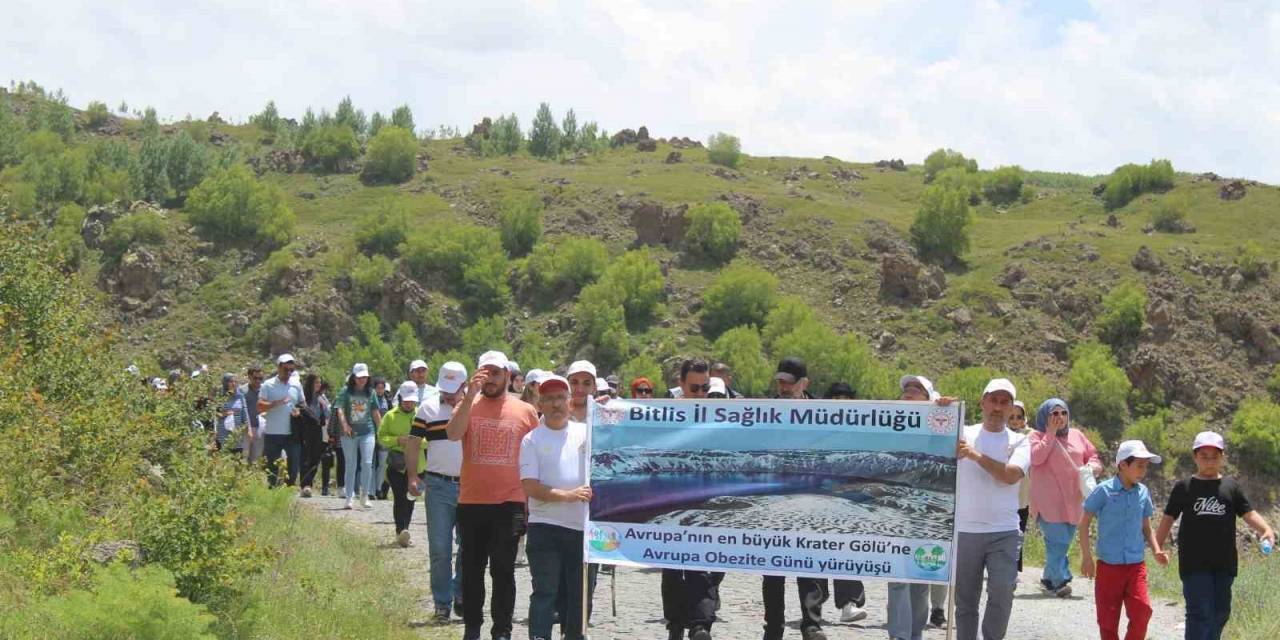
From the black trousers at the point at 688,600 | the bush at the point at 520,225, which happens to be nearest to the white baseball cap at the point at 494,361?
the black trousers at the point at 688,600

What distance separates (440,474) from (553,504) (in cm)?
198

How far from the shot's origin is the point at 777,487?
920cm

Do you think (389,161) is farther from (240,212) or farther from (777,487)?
(777,487)

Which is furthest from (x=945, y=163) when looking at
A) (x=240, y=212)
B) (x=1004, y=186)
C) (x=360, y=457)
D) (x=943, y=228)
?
(x=360, y=457)

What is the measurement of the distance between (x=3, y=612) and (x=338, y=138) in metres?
112

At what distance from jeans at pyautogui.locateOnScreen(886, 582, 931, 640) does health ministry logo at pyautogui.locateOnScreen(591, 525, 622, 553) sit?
187 centimetres

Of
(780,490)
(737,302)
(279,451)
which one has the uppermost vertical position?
(737,302)

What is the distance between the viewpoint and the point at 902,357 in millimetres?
80250

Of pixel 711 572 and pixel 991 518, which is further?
pixel 711 572

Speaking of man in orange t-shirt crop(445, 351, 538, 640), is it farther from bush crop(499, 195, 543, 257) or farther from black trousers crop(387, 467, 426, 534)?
bush crop(499, 195, 543, 257)

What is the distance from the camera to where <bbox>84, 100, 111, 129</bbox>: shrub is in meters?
142

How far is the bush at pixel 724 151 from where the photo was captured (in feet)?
431

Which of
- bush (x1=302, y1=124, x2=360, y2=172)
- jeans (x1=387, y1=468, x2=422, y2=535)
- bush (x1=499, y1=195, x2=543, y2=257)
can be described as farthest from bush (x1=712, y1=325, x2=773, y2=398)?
jeans (x1=387, y1=468, x2=422, y2=535)

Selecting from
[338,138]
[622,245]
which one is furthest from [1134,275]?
[338,138]
